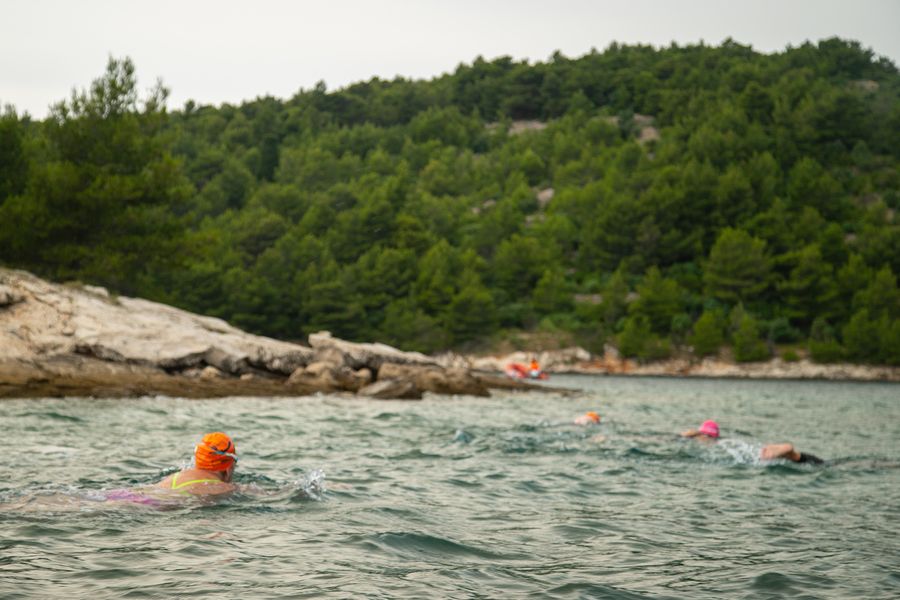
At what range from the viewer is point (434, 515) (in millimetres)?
8281

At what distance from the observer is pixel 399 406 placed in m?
23.1

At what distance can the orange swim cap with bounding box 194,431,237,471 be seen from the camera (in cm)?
860

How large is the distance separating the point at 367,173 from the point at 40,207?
76.8m

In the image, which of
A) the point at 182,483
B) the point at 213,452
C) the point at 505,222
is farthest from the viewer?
the point at 505,222

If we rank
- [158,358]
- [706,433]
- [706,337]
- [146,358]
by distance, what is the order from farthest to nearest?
[706,337] < [158,358] < [146,358] < [706,433]

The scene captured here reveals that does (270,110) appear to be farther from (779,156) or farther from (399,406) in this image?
(399,406)

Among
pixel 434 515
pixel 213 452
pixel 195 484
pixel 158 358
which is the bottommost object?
pixel 434 515

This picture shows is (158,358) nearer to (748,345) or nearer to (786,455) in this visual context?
(786,455)

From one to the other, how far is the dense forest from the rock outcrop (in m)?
5.84

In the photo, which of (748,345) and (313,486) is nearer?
(313,486)

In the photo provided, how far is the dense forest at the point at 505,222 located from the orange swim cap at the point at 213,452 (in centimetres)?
2471

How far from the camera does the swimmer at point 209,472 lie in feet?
27.6

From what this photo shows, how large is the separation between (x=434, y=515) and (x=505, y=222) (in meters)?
79.9

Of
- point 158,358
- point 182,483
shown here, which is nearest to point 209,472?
point 182,483
